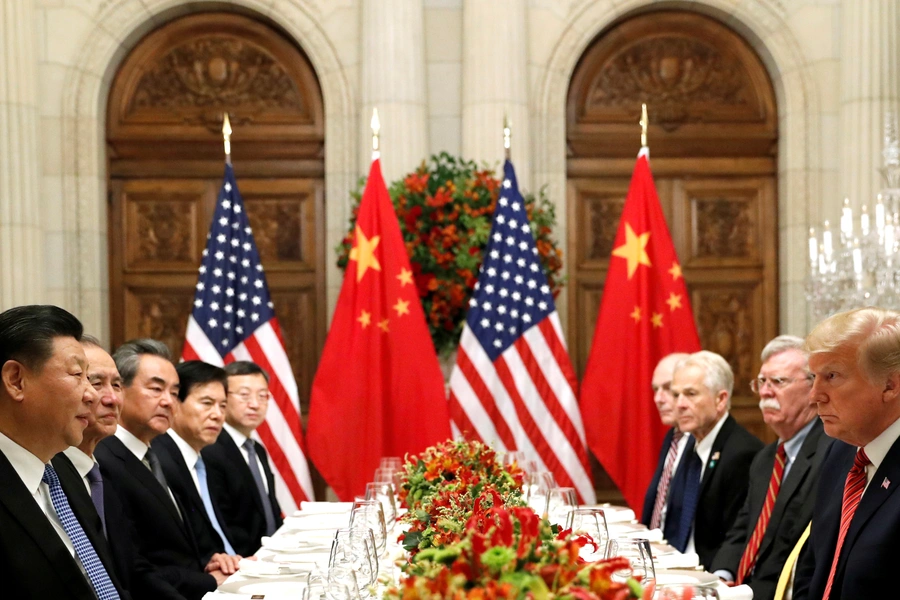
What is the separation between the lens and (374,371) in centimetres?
702

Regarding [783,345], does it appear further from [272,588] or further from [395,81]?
[395,81]

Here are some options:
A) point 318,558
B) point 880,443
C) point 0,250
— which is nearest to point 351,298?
point 0,250

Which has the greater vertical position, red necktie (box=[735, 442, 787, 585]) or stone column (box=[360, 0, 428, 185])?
stone column (box=[360, 0, 428, 185])

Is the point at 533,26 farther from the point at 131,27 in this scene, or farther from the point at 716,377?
the point at 716,377

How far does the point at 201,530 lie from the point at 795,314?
4.98 m

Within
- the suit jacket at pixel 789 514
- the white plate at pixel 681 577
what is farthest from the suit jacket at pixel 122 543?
the suit jacket at pixel 789 514

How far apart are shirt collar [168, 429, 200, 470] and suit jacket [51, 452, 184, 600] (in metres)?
0.92

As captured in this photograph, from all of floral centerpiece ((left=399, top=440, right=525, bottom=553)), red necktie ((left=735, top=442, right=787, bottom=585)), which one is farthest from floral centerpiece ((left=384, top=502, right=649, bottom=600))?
red necktie ((left=735, top=442, right=787, bottom=585))

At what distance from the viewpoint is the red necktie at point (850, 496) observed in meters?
2.94

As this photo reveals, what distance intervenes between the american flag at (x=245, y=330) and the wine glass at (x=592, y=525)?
3838mm

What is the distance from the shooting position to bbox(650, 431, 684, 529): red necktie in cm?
549

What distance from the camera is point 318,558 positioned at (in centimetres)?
409

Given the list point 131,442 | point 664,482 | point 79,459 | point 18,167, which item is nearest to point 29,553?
point 79,459

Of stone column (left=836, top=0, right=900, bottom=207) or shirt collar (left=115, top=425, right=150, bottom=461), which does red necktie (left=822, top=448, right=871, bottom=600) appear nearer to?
shirt collar (left=115, top=425, right=150, bottom=461)
